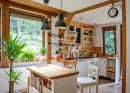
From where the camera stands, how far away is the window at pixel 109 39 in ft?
18.1

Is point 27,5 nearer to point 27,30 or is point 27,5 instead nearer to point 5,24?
point 27,30

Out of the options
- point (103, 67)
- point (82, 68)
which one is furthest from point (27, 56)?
point (103, 67)

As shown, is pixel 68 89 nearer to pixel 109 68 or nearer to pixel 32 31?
pixel 32 31

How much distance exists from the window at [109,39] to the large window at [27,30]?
349 cm

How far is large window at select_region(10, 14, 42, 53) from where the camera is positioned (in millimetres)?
3566

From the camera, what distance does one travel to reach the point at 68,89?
200 cm

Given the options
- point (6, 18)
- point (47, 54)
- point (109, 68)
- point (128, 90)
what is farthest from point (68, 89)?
point (109, 68)

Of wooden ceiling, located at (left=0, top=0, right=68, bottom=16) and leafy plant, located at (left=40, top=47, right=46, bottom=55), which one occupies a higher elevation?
wooden ceiling, located at (left=0, top=0, right=68, bottom=16)

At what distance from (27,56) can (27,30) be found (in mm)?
924

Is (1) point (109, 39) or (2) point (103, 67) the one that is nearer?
(2) point (103, 67)

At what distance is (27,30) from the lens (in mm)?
3842

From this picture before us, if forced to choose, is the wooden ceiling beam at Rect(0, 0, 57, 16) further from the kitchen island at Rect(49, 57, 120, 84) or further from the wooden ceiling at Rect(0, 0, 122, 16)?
the kitchen island at Rect(49, 57, 120, 84)

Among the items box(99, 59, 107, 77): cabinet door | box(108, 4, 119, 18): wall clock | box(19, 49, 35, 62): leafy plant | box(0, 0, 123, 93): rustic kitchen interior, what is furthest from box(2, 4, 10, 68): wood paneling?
box(99, 59, 107, 77): cabinet door

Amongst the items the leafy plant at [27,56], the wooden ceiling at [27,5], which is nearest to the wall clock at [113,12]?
the wooden ceiling at [27,5]
